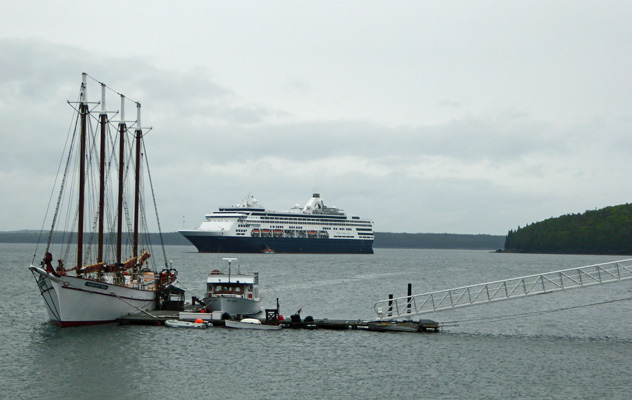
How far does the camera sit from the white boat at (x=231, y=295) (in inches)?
1943

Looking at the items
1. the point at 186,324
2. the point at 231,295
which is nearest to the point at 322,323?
the point at 231,295

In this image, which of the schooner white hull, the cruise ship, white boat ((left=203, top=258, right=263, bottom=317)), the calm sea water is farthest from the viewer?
the cruise ship

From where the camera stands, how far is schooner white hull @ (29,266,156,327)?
43.1 metres

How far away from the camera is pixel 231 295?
4984 cm

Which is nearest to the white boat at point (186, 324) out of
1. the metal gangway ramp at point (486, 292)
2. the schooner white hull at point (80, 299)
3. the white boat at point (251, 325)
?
the white boat at point (251, 325)

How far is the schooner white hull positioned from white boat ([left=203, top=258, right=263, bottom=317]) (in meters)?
5.38

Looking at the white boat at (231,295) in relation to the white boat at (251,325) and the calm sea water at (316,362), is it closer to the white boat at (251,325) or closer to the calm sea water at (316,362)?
the white boat at (251,325)

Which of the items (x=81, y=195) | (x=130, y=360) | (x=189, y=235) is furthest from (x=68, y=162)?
(x=189, y=235)

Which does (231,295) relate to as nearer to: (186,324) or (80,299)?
(186,324)

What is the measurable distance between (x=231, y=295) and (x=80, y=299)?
391 inches

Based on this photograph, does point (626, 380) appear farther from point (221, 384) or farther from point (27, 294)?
point (27, 294)

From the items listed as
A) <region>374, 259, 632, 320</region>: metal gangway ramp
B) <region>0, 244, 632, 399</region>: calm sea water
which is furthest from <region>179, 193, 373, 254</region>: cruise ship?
<region>0, 244, 632, 399</region>: calm sea water

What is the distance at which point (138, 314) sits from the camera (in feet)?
159

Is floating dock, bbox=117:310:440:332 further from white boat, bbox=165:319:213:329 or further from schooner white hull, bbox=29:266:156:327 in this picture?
schooner white hull, bbox=29:266:156:327
